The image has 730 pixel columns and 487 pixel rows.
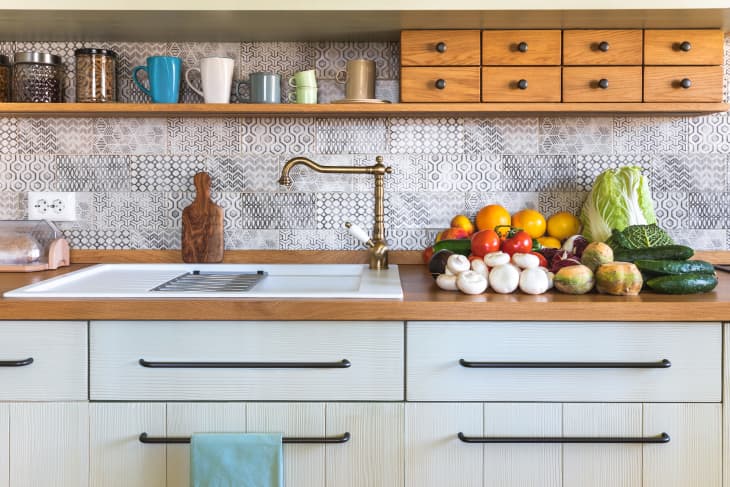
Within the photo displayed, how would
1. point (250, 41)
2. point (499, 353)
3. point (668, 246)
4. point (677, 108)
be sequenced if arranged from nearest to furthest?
1. point (499, 353)
2. point (668, 246)
3. point (677, 108)
4. point (250, 41)

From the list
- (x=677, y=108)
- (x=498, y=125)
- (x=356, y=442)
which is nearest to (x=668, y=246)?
(x=677, y=108)

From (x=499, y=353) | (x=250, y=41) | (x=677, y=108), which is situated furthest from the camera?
(x=250, y=41)

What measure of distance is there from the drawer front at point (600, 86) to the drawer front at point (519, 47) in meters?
0.07

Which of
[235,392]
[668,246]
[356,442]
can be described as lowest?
[356,442]

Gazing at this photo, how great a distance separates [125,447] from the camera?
1.43 meters

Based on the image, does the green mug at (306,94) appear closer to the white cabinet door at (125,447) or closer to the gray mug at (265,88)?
the gray mug at (265,88)

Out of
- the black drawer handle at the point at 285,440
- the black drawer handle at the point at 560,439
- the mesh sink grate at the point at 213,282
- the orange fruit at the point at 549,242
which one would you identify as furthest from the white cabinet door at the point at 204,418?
the orange fruit at the point at 549,242

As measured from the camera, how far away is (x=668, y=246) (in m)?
1.62

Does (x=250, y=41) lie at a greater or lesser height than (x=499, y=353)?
greater

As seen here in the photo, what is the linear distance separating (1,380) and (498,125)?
4.97 feet

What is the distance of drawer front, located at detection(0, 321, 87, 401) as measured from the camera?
1424 millimetres

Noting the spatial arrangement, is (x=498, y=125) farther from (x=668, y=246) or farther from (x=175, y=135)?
(x=175, y=135)

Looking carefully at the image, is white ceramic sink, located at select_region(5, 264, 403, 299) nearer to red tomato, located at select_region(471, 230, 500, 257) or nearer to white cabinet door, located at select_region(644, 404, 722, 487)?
red tomato, located at select_region(471, 230, 500, 257)

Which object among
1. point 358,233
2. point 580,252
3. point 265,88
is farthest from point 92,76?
point 580,252
